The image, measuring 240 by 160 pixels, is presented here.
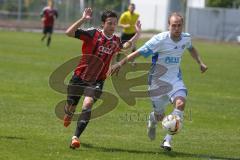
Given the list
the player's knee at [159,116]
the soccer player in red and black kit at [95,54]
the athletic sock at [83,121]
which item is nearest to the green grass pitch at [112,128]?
the athletic sock at [83,121]

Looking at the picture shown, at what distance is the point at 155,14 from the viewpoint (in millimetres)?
71875

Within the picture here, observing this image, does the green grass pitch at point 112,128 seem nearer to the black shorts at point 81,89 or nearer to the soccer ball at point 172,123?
the soccer ball at point 172,123

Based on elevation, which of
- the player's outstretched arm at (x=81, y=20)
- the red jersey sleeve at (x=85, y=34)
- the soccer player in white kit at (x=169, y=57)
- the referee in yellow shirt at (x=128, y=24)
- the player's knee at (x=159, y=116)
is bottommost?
the referee in yellow shirt at (x=128, y=24)

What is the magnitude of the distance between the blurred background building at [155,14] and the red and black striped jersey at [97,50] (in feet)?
160

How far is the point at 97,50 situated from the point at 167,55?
108 cm

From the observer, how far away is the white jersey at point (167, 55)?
1065cm

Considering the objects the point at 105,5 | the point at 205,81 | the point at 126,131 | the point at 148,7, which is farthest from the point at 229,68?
the point at 105,5

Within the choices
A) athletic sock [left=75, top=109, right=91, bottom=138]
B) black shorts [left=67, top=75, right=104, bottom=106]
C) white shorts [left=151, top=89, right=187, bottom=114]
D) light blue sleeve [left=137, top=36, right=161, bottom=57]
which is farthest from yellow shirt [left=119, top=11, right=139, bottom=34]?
athletic sock [left=75, top=109, right=91, bottom=138]

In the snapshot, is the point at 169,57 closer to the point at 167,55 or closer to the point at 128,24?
the point at 167,55

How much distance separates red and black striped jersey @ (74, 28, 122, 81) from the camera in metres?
10.8

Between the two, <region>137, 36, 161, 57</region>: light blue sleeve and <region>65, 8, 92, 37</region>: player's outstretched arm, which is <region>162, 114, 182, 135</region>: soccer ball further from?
<region>65, 8, 92, 37</region>: player's outstretched arm

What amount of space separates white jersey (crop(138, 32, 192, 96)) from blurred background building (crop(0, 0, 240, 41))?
49.2 m

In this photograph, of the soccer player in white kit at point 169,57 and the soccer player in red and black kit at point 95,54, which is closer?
the soccer player in white kit at point 169,57

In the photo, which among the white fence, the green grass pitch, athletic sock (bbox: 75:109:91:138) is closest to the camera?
the green grass pitch
